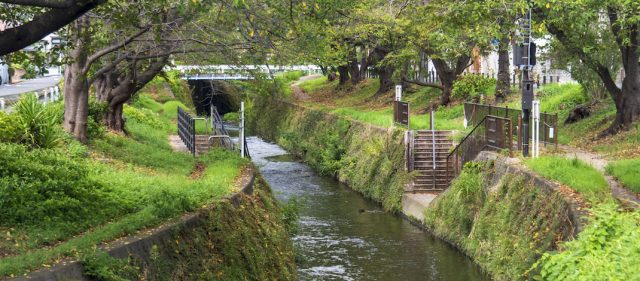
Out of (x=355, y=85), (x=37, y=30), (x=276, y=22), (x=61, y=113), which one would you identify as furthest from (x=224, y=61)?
(x=355, y=85)

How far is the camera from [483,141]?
22844mm

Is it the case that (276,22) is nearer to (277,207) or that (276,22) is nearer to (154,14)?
(154,14)

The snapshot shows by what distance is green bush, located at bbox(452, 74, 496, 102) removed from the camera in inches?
1432

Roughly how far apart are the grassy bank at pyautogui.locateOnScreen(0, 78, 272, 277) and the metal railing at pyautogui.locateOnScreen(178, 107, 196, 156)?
4323 mm

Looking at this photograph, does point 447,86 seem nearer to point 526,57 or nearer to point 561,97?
point 561,97

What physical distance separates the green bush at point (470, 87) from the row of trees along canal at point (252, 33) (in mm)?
5978

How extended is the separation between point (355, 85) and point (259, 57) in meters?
32.8

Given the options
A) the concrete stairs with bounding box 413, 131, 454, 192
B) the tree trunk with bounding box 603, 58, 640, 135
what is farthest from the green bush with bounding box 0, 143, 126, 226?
the tree trunk with bounding box 603, 58, 640, 135

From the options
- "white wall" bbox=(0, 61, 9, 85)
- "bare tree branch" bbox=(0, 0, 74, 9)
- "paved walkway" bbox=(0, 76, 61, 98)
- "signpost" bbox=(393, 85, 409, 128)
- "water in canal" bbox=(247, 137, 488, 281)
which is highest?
"white wall" bbox=(0, 61, 9, 85)

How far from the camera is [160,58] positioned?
22.5 meters

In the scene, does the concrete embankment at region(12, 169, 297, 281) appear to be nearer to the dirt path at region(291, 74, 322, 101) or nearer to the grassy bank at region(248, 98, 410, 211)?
the grassy bank at region(248, 98, 410, 211)

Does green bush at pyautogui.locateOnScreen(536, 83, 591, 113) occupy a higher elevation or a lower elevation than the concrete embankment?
higher

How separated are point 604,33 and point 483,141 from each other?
5.06m

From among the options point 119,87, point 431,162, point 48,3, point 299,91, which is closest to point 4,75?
point 299,91
